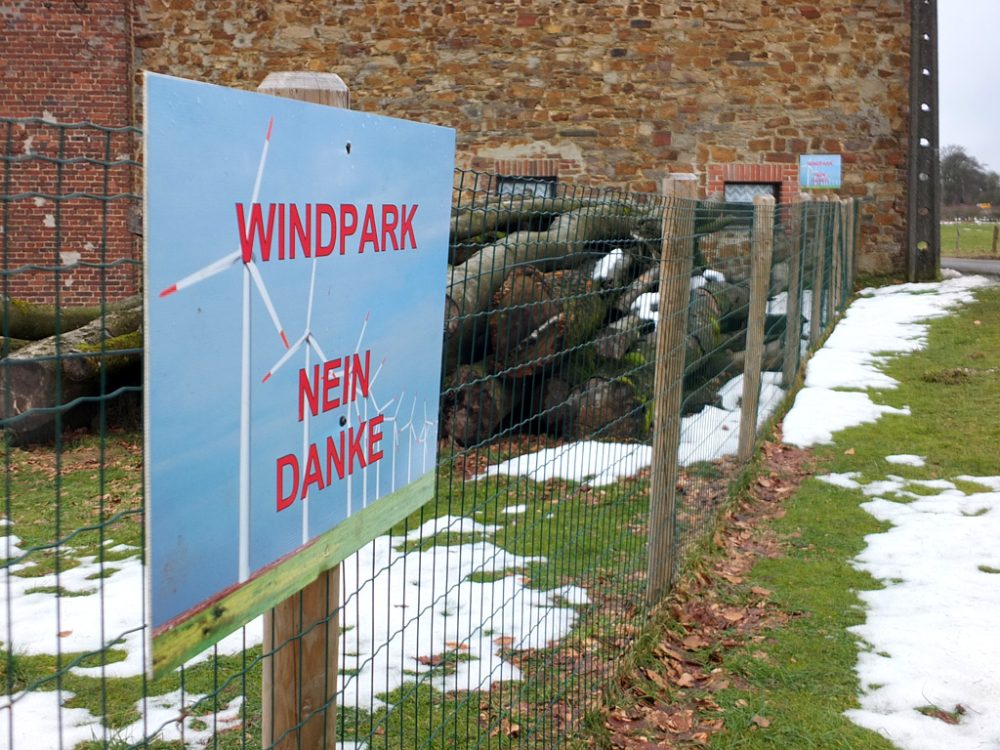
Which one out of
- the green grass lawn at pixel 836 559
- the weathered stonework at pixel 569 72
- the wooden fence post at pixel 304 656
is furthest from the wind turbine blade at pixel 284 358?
the weathered stonework at pixel 569 72

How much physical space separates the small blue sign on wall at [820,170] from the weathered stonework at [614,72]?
13 centimetres

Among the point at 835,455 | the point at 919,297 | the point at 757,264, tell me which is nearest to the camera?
A: the point at 757,264

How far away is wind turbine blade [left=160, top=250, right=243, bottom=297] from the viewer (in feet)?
4.55

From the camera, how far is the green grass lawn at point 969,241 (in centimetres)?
3085

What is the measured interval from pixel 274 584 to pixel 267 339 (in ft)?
1.32

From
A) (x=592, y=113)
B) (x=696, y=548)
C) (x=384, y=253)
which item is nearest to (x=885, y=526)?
(x=696, y=548)

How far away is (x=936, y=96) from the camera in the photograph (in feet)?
54.5

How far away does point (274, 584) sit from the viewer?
1725mm

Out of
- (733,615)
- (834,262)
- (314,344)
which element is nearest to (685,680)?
(733,615)

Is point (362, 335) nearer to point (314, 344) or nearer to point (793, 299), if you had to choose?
point (314, 344)

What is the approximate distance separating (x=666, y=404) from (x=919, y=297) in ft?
39.1

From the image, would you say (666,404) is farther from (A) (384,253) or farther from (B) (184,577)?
(B) (184,577)

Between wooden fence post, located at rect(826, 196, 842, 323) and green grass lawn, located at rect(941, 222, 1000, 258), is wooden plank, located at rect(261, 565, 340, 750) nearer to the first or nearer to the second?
wooden fence post, located at rect(826, 196, 842, 323)

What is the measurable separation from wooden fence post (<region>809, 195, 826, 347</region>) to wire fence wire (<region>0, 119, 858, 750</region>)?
1.65 m
